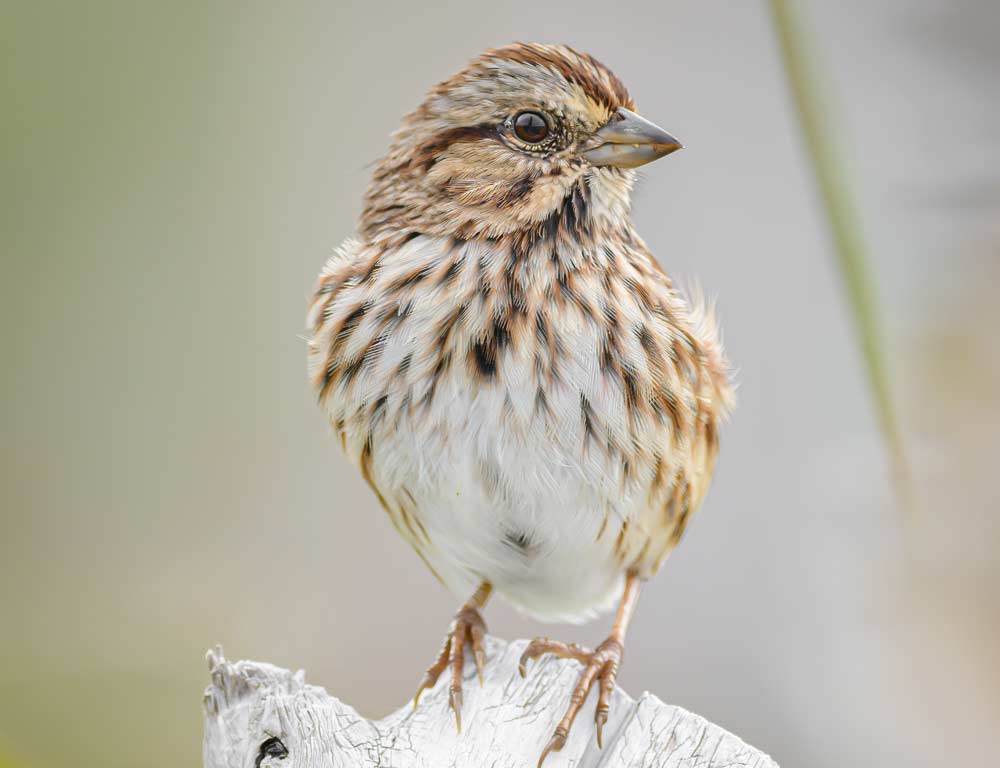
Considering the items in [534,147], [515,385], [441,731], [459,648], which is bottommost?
[441,731]

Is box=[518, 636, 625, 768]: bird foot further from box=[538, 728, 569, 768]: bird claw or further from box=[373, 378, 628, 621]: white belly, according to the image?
box=[373, 378, 628, 621]: white belly

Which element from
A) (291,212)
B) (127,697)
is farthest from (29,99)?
(291,212)

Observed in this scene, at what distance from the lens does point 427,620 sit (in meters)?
4.31

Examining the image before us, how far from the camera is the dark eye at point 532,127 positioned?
2.05 metres

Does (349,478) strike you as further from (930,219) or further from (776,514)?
(930,219)

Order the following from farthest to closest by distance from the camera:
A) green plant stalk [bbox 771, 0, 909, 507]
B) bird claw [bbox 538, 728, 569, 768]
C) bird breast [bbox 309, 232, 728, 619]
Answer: bird breast [bbox 309, 232, 728, 619]
bird claw [bbox 538, 728, 569, 768]
green plant stalk [bbox 771, 0, 909, 507]

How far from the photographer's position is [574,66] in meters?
2.05

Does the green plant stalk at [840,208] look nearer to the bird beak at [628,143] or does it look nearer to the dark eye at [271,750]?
the bird beak at [628,143]

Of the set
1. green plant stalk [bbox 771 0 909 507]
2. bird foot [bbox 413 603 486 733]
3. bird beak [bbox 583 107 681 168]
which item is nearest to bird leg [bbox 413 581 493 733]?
bird foot [bbox 413 603 486 733]

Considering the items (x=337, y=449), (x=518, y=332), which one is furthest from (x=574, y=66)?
(x=337, y=449)

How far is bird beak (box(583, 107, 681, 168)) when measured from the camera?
2.02m

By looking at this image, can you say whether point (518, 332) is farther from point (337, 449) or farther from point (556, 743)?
point (337, 449)

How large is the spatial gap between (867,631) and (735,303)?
134cm

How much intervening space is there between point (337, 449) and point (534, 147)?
6.33ft
